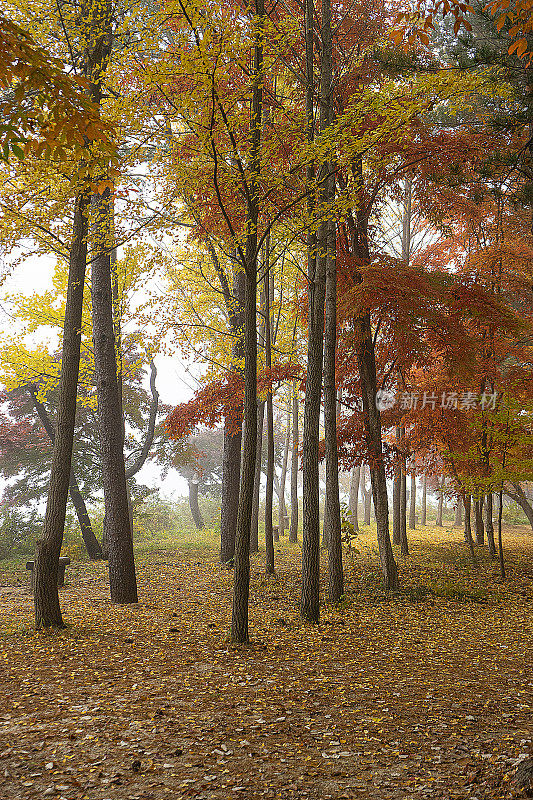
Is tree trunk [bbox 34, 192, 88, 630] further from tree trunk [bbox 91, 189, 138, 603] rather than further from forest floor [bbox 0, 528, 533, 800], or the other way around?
tree trunk [bbox 91, 189, 138, 603]

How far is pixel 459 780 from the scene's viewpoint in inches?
117

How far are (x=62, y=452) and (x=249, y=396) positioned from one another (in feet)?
8.65

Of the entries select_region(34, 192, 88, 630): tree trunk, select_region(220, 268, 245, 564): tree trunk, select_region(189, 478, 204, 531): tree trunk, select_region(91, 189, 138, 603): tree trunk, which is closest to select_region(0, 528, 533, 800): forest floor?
select_region(34, 192, 88, 630): tree trunk

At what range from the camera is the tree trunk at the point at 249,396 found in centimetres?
585

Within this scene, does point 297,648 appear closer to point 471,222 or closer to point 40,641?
point 40,641

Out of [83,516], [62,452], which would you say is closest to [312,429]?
[62,452]

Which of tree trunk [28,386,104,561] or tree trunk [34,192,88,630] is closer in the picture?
tree trunk [34,192,88,630]

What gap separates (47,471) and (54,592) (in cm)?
1145

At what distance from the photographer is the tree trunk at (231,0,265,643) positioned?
5848mm

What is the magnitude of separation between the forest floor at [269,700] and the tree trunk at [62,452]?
15.8 inches

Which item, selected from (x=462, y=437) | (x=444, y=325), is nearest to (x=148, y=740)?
(x=444, y=325)

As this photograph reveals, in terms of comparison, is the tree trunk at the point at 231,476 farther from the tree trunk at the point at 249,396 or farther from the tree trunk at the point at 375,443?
the tree trunk at the point at 249,396

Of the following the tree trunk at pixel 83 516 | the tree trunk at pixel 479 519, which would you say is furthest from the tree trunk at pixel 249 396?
the tree trunk at pixel 479 519

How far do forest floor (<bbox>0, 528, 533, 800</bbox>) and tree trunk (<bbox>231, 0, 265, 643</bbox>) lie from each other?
1.80ft
